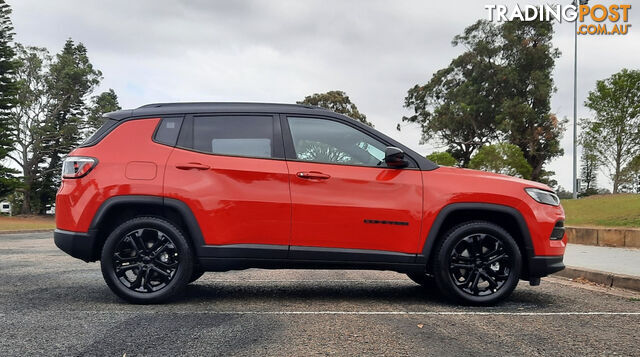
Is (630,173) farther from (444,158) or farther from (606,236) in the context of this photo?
(606,236)

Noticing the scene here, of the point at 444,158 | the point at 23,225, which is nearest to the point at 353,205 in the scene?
the point at 23,225

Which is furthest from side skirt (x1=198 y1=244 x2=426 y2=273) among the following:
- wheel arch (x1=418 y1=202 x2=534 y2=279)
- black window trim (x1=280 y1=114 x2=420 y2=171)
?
black window trim (x1=280 y1=114 x2=420 y2=171)

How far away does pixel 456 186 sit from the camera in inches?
206

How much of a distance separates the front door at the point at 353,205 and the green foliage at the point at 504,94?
42.4 m

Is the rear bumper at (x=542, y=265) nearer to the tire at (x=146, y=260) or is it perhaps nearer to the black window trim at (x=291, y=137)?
the black window trim at (x=291, y=137)

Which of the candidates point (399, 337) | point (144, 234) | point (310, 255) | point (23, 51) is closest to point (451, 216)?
point (310, 255)

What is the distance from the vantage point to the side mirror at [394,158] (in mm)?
5070

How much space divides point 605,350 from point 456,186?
1986 mm

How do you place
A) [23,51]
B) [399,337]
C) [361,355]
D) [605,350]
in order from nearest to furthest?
[361,355]
[605,350]
[399,337]
[23,51]

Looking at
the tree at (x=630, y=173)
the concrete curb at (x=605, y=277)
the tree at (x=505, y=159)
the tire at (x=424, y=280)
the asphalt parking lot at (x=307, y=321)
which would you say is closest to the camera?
the asphalt parking lot at (x=307, y=321)

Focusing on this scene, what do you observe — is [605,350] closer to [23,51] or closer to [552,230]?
[552,230]

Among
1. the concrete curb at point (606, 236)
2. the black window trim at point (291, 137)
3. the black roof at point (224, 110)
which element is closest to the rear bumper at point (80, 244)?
the black roof at point (224, 110)

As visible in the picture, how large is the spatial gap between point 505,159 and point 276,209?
4162 cm

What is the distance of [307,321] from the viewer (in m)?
4.41
